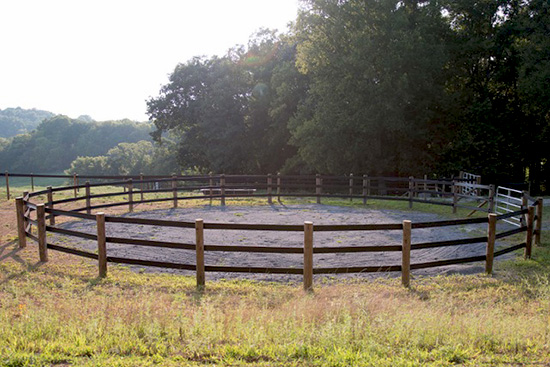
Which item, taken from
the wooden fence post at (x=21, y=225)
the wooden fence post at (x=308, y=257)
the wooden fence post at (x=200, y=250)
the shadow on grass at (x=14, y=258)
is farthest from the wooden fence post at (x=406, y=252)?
the wooden fence post at (x=21, y=225)

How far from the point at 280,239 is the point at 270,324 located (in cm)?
638

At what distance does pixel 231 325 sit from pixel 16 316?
3.07 metres

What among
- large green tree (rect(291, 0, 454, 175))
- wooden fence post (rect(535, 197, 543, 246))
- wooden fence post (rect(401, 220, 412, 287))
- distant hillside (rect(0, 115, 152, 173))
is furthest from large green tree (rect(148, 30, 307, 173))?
distant hillside (rect(0, 115, 152, 173))

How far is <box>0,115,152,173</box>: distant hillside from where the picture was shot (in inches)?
3871

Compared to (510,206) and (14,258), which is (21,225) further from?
(510,206)

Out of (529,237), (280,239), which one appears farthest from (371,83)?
(529,237)

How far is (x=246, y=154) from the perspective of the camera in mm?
37531

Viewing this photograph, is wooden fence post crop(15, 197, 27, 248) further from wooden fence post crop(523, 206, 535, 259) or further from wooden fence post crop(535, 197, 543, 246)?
wooden fence post crop(535, 197, 543, 246)

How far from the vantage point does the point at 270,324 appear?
16.3 ft

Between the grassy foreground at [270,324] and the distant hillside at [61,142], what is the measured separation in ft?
340

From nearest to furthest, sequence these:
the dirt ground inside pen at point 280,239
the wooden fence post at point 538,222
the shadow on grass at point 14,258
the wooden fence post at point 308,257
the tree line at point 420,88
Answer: the wooden fence post at point 308,257
the shadow on grass at point 14,258
the dirt ground inside pen at point 280,239
the wooden fence post at point 538,222
the tree line at point 420,88

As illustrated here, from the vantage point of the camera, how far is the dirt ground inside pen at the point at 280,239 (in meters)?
9.12

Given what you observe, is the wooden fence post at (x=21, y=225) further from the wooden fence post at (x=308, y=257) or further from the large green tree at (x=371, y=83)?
the large green tree at (x=371, y=83)

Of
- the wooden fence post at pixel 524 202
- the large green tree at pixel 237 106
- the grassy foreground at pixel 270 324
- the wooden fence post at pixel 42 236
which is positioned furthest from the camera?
the large green tree at pixel 237 106
